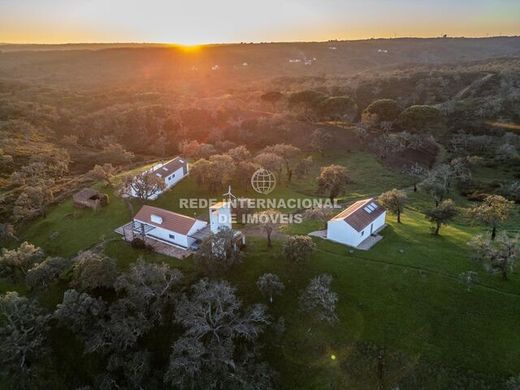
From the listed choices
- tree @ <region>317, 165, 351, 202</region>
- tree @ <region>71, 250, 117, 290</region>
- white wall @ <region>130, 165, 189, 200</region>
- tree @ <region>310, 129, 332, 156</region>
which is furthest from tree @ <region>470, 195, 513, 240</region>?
tree @ <region>310, 129, 332, 156</region>

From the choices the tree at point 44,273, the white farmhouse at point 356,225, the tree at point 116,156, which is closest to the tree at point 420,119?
the white farmhouse at point 356,225

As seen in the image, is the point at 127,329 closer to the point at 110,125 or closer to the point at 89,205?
the point at 89,205

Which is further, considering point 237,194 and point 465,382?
point 237,194

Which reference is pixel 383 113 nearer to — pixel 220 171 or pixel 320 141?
pixel 320 141

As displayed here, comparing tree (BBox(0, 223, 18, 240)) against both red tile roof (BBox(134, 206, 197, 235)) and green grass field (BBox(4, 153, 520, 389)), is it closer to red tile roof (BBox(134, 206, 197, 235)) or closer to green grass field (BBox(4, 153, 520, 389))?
green grass field (BBox(4, 153, 520, 389))

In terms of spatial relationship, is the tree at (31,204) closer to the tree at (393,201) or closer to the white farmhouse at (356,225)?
the white farmhouse at (356,225)

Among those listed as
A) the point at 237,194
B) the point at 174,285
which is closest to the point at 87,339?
the point at 174,285
